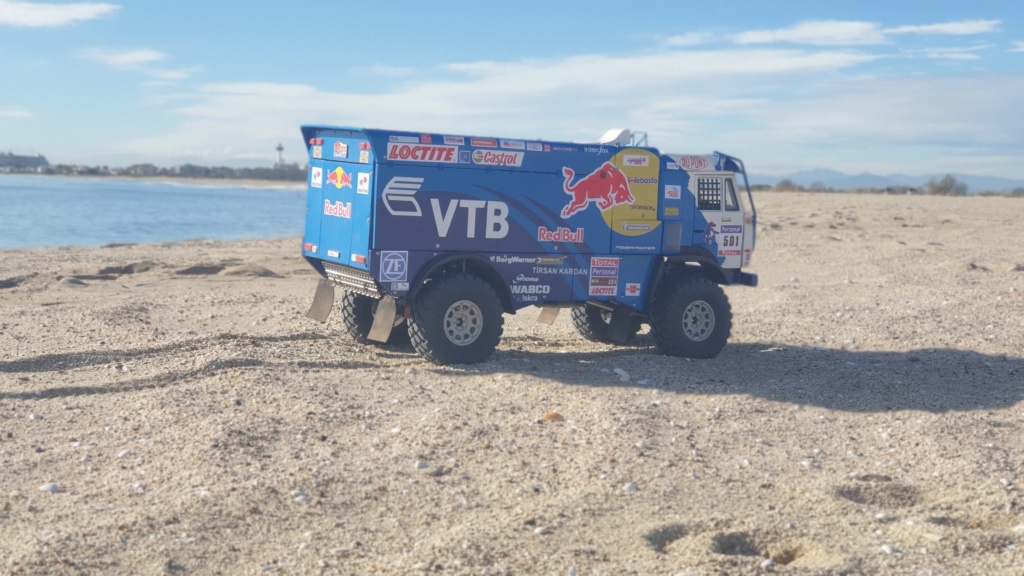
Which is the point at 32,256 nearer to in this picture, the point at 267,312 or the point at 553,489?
the point at 267,312

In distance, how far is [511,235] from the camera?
1159 centimetres

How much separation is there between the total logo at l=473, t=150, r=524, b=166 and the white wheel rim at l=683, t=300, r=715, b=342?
9.23 ft

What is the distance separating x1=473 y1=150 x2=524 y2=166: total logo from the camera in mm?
11273

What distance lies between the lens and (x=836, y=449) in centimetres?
884

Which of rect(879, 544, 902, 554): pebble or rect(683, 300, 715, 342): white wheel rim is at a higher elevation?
rect(683, 300, 715, 342): white wheel rim

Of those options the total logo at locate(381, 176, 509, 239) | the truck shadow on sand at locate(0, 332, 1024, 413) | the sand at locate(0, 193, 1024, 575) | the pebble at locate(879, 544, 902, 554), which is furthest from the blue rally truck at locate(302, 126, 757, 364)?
the pebble at locate(879, 544, 902, 554)

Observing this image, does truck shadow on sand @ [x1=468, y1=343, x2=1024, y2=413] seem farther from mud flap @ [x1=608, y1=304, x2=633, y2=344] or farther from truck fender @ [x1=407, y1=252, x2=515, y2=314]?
truck fender @ [x1=407, y1=252, x2=515, y2=314]

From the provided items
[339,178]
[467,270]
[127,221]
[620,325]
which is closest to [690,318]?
[620,325]

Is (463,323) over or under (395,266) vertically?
under

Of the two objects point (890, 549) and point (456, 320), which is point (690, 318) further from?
point (890, 549)

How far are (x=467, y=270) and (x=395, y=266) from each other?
984 millimetres

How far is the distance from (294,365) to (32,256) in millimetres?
17181

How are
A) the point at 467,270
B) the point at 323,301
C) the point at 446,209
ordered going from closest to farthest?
the point at 446,209 < the point at 467,270 < the point at 323,301

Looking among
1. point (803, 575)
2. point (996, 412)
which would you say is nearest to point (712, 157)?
point (996, 412)
